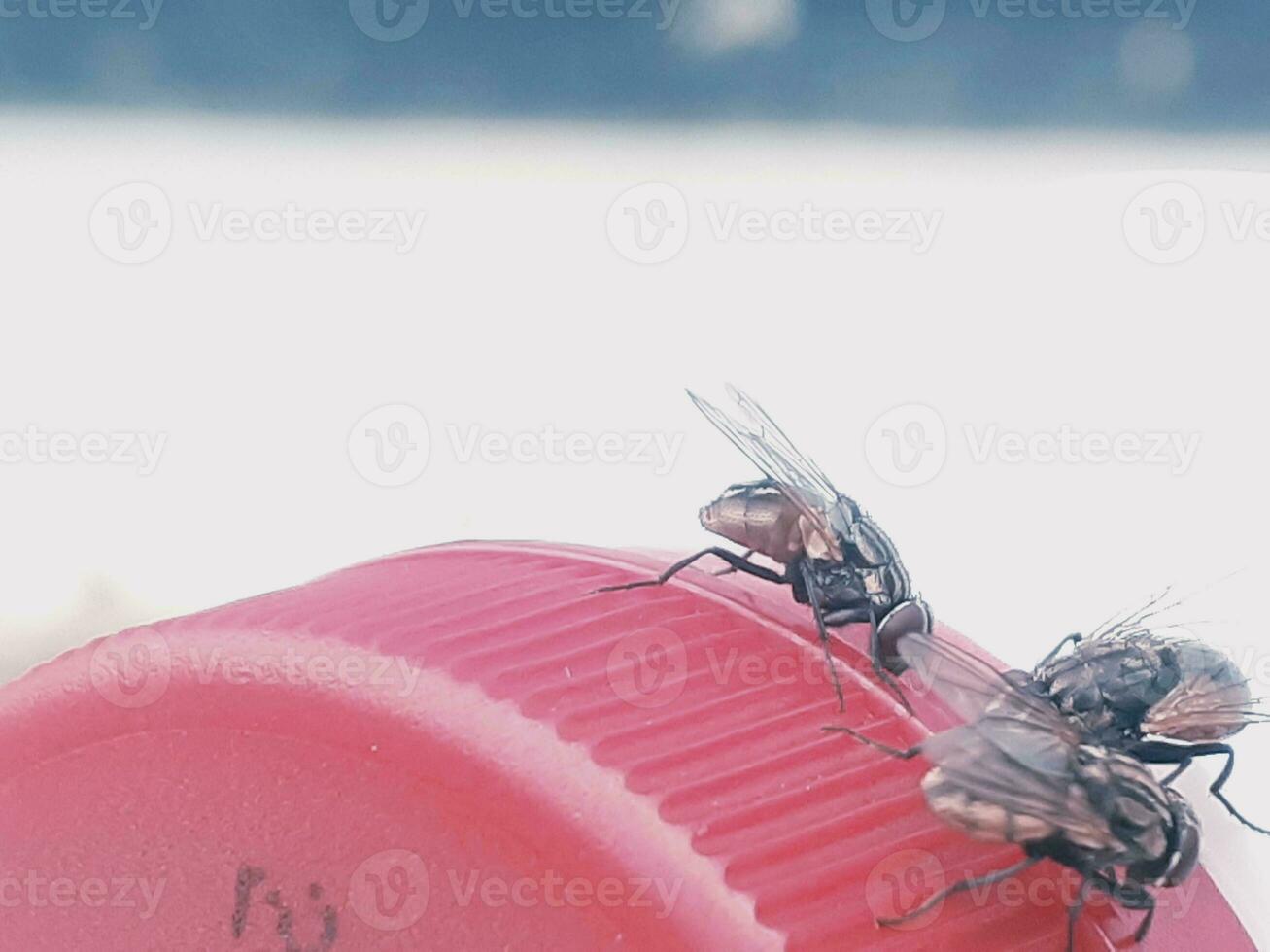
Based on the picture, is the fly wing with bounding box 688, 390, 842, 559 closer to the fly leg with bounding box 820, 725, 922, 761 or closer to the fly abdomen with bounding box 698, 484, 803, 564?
the fly abdomen with bounding box 698, 484, 803, 564

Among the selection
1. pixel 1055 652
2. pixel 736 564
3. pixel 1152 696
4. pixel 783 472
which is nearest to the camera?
pixel 1152 696

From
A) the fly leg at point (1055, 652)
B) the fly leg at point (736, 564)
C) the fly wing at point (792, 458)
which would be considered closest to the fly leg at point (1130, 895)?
the fly leg at point (1055, 652)

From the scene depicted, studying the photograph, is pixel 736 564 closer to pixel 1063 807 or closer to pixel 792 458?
pixel 792 458

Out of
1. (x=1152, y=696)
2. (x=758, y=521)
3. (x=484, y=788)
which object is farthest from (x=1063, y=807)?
(x=758, y=521)

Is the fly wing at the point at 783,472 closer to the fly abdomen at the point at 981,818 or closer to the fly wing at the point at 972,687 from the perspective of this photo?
the fly wing at the point at 972,687

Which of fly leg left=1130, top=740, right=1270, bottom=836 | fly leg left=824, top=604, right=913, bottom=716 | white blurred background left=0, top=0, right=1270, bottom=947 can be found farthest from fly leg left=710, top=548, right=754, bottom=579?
white blurred background left=0, top=0, right=1270, bottom=947

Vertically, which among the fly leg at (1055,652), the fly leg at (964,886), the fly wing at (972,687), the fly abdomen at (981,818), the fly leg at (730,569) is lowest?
the fly leg at (964,886)
